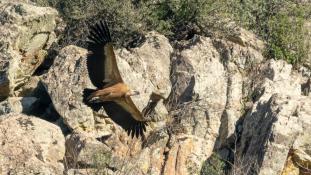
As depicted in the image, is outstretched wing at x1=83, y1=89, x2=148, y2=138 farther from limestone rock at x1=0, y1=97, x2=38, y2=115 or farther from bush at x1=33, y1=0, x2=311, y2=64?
bush at x1=33, y1=0, x2=311, y2=64

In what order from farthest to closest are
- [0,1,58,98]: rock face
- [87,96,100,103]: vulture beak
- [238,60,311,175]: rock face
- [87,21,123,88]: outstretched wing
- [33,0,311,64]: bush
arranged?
1. [33,0,311,64]: bush
2. [0,1,58,98]: rock face
3. [87,96,100,103]: vulture beak
4. [238,60,311,175]: rock face
5. [87,21,123,88]: outstretched wing

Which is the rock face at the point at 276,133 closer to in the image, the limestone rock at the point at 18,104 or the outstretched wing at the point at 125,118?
the outstretched wing at the point at 125,118

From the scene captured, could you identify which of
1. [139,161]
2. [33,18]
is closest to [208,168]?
[139,161]

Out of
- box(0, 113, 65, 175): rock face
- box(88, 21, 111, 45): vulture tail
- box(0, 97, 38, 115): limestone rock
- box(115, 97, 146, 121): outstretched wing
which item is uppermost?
box(88, 21, 111, 45): vulture tail

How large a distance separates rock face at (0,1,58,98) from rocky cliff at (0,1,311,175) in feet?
0.06

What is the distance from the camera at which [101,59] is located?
436 inches

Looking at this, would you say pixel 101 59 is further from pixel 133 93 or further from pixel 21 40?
pixel 21 40

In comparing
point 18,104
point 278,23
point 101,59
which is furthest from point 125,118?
point 278,23

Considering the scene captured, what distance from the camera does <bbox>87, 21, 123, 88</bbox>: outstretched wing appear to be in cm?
1089

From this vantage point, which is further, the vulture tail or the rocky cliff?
the rocky cliff

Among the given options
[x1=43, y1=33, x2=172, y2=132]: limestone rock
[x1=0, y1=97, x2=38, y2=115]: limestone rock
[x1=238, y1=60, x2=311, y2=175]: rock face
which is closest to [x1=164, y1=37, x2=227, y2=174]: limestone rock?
[x1=43, y1=33, x2=172, y2=132]: limestone rock

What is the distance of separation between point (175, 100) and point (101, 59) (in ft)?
7.87

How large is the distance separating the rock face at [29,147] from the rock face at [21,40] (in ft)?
9.46

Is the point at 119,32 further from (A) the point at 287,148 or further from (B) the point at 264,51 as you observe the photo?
(A) the point at 287,148
